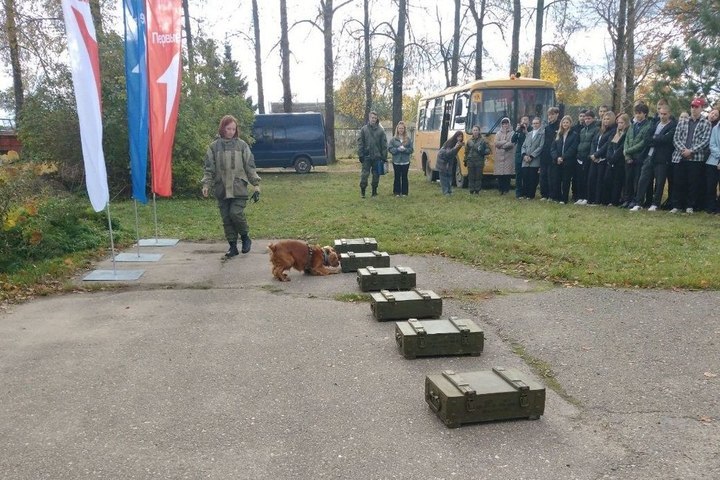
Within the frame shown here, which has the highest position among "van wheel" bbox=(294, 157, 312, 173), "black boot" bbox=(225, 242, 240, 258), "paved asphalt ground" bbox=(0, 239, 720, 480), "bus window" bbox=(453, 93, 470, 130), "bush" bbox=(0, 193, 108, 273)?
"bus window" bbox=(453, 93, 470, 130)

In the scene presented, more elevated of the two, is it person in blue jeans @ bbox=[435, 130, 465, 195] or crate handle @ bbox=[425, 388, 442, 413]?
person in blue jeans @ bbox=[435, 130, 465, 195]

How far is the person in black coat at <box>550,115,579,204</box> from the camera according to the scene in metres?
13.4

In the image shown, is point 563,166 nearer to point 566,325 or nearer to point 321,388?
point 566,325

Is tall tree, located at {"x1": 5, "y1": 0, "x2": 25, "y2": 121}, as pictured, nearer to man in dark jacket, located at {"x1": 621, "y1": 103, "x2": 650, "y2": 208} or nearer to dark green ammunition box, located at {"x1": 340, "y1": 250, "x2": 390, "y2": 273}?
dark green ammunition box, located at {"x1": 340, "y1": 250, "x2": 390, "y2": 273}

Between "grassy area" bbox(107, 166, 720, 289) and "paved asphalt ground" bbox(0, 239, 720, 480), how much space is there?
0.99m

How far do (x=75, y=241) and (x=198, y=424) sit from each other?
6615 millimetres

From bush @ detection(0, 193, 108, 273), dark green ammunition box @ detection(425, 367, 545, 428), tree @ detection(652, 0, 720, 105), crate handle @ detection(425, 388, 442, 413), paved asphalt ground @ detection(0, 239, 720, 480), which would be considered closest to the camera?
paved asphalt ground @ detection(0, 239, 720, 480)

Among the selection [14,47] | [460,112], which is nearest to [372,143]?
[460,112]

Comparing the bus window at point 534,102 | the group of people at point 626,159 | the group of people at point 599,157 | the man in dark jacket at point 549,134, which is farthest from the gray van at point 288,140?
the man in dark jacket at point 549,134

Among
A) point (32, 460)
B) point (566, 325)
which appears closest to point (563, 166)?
point (566, 325)

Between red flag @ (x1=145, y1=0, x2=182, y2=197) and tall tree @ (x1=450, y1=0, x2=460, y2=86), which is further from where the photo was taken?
tall tree @ (x1=450, y1=0, x2=460, y2=86)

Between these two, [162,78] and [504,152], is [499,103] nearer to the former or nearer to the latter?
[504,152]

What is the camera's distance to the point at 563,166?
45.2ft

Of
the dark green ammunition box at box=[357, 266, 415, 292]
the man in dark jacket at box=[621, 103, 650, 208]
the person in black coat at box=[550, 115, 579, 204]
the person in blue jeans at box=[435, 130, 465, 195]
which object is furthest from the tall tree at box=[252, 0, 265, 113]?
the dark green ammunition box at box=[357, 266, 415, 292]
